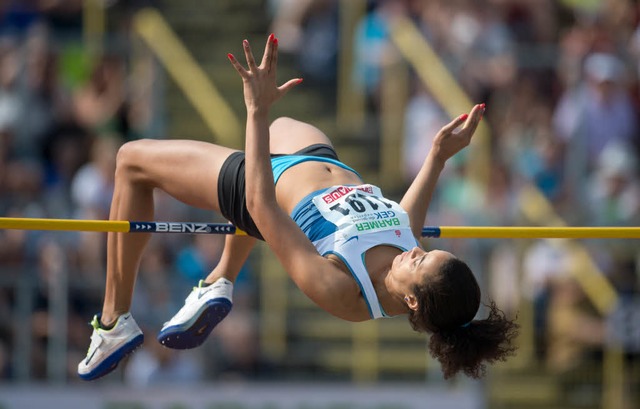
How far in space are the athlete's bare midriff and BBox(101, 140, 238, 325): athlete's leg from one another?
35 centimetres

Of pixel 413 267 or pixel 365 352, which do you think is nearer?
pixel 413 267

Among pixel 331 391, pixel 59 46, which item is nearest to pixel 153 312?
pixel 331 391

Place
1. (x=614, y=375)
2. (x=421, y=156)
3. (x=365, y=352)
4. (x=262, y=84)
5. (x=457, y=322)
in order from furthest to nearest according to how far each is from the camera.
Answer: (x=421, y=156), (x=365, y=352), (x=614, y=375), (x=457, y=322), (x=262, y=84)

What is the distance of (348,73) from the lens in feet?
43.3

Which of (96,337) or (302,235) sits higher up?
(302,235)

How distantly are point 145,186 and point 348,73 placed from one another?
6053 millimetres

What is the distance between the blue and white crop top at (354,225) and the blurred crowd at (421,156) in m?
4.43

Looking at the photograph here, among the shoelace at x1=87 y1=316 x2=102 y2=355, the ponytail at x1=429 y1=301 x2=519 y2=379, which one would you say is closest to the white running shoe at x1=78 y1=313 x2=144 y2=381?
the shoelace at x1=87 y1=316 x2=102 y2=355

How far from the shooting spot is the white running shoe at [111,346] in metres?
7.50

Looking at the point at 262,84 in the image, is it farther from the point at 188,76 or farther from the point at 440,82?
the point at 188,76

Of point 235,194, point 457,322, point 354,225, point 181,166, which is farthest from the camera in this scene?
point 181,166

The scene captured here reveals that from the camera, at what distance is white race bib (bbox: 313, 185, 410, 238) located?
22.0 ft

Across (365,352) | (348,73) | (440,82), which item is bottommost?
(365,352)

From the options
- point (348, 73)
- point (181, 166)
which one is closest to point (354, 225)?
point (181, 166)
